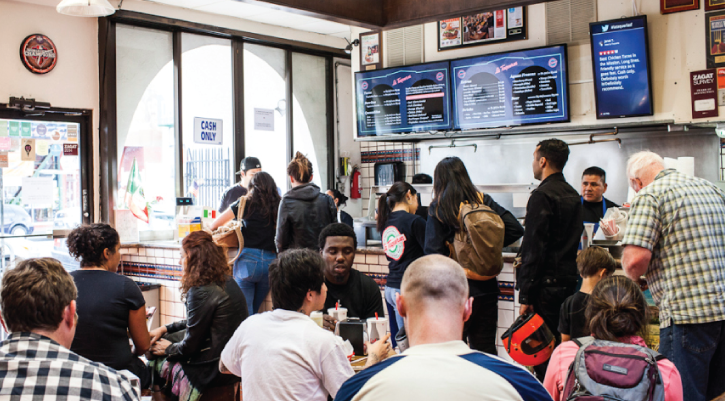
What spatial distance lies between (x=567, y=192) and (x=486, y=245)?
1.81 ft

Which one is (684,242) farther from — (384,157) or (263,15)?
(384,157)

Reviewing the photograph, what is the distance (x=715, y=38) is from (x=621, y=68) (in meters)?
0.73

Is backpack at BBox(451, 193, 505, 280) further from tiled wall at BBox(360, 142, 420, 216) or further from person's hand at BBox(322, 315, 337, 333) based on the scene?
tiled wall at BBox(360, 142, 420, 216)

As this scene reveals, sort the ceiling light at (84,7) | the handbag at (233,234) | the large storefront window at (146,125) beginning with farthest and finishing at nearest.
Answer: the large storefront window at (146,125) < the handbag at (233,234) < the ceiling light at (84,7)

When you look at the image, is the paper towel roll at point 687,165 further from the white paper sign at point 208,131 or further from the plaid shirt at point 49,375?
the white paper sign at point 208,131

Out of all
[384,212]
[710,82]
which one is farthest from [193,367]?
[710,82]

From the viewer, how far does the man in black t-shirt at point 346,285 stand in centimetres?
334

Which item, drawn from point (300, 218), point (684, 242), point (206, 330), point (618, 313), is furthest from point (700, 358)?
point (300, 218)

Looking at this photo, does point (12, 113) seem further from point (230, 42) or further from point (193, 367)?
point (193, 367)

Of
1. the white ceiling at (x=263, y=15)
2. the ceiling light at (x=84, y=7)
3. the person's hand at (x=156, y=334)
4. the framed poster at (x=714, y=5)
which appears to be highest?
the white ceiling at (x=263, y=15)

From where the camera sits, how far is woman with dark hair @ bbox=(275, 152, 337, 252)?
4.46 meters

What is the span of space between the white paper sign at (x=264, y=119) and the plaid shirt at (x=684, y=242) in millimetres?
5598

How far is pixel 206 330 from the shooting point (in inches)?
131

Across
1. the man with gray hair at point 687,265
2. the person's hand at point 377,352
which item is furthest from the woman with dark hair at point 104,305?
the man with gray hair at point 687,265
